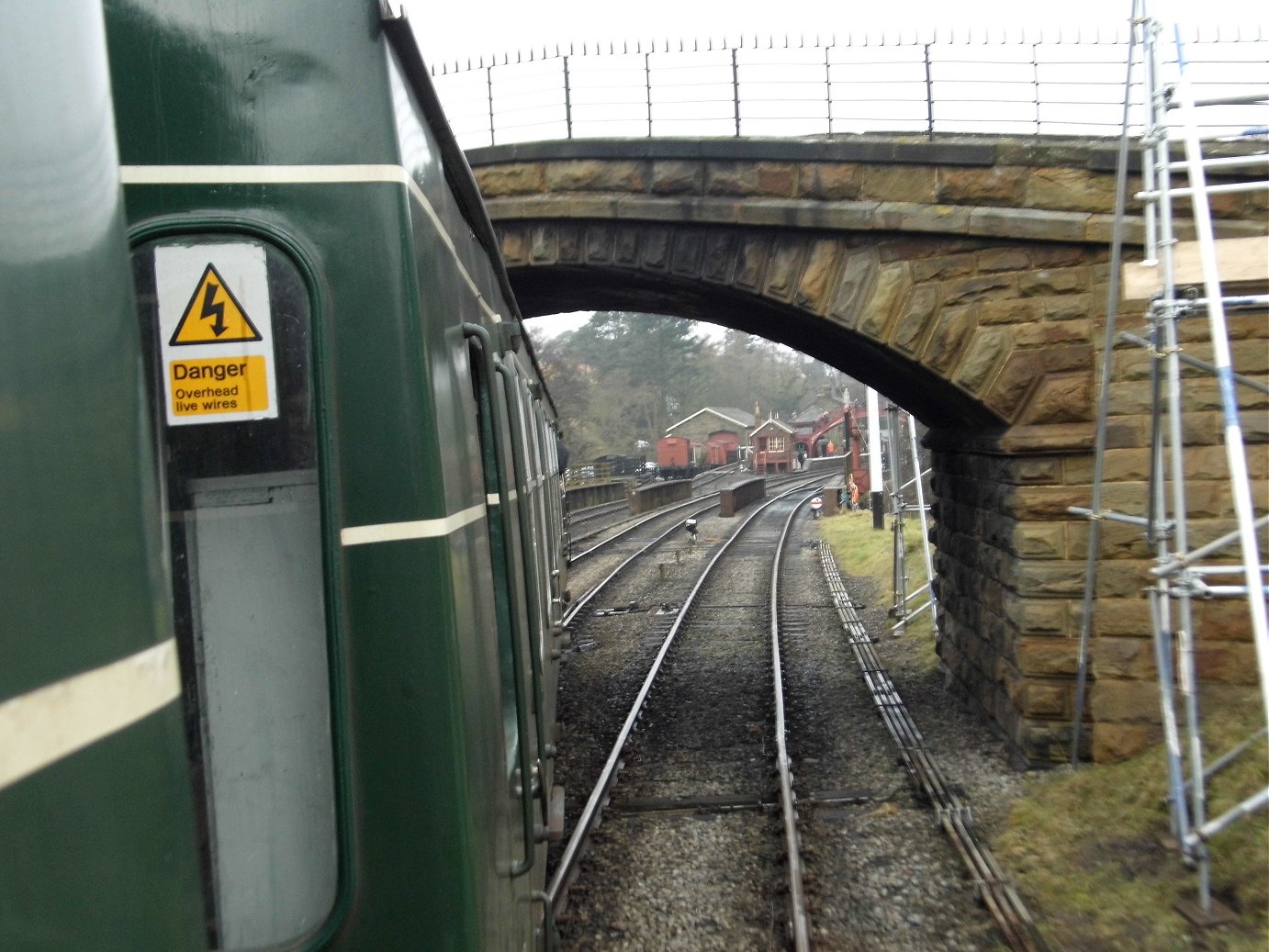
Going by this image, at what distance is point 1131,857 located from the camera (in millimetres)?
5406

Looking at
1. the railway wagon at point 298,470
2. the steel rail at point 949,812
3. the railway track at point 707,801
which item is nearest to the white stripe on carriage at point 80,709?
the railway wagon at point 298,470

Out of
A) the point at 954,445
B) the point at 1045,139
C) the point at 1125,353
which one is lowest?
the point at 954,445

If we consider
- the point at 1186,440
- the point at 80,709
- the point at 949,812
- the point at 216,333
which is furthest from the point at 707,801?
the point at 80,709

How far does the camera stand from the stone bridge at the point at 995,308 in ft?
22.2

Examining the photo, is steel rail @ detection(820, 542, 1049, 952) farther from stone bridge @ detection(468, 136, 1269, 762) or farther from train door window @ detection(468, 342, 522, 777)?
train door window @ detection(468, 342, 522, 777)

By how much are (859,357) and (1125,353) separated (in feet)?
8.50

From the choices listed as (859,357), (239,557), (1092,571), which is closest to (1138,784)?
(1092,571)

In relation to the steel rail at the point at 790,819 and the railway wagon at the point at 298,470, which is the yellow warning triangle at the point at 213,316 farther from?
the steel rail at the point at 790,819

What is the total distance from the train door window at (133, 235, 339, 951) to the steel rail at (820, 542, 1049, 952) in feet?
12.7

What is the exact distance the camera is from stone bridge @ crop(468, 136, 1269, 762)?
6.75 metres

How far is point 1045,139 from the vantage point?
7.52 m

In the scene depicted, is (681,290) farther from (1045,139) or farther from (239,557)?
(239,557)

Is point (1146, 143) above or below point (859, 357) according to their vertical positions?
above

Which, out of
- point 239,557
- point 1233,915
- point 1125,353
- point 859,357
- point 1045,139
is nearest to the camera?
point 239,557
